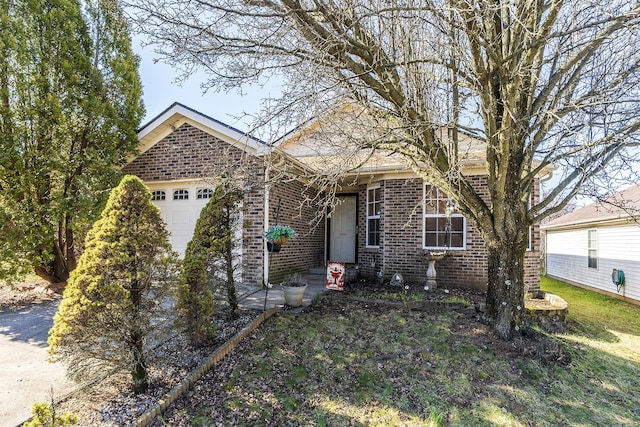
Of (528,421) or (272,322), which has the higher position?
(272,322)

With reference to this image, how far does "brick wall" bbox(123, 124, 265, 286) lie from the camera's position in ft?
26.1

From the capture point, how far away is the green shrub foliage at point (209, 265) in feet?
14.0

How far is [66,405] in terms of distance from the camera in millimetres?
3309

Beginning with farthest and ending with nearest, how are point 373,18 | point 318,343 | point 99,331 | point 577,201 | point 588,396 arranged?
point 577,201, point 318,343, point 373,18, point 588,396, point 99,331

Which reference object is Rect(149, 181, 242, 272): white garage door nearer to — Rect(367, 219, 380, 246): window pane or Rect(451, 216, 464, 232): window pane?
Rect(367, 219, 380, 246): window pane

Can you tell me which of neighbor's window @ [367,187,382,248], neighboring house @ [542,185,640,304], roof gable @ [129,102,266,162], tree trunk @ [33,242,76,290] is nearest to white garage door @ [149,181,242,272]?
roof gable @ [129,102,266,162]

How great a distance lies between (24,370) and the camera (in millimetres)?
3963

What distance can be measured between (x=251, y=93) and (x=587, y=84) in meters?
5.30

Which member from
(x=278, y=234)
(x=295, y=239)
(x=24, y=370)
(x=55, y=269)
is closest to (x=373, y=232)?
(x=295, y=239)

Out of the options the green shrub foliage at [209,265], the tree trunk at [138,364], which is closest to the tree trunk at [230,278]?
the green shrub foliage at [209,265]

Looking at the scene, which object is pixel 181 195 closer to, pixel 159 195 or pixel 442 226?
pixel 159 195

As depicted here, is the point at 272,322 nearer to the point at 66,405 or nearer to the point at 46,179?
the point at 66,405

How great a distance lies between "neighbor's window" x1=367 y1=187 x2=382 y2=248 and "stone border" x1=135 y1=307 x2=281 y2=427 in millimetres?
5171

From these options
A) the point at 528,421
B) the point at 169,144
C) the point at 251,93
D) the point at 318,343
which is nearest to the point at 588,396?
the point at 528,421
